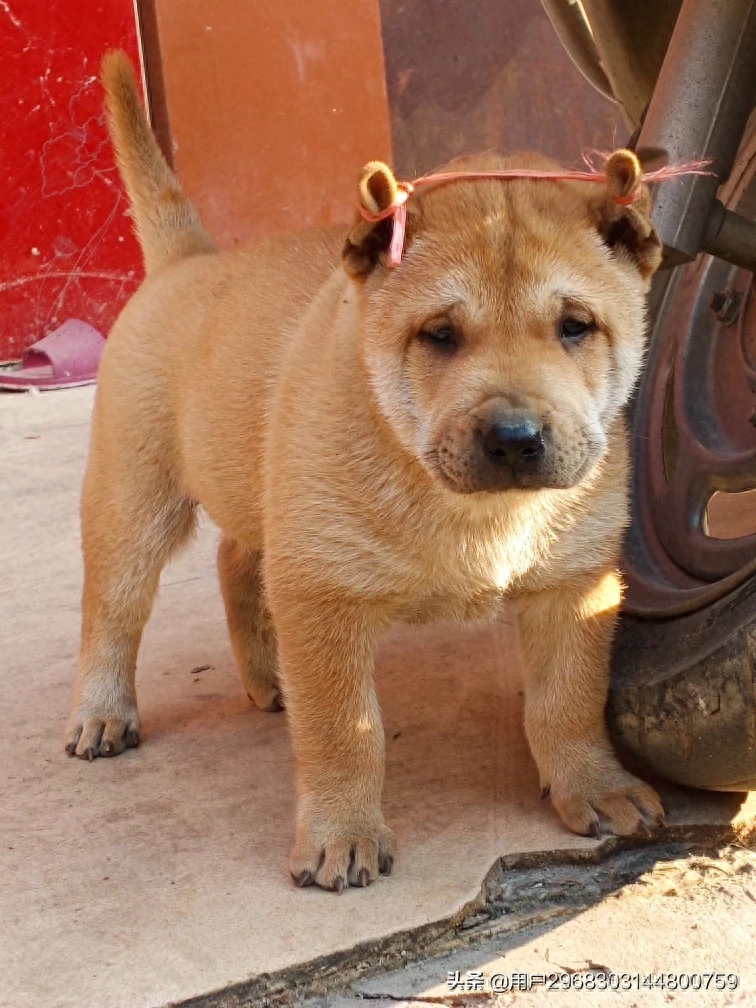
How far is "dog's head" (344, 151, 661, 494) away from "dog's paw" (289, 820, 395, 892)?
850 millimetres

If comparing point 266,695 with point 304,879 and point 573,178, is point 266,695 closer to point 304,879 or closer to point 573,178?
point 304,879

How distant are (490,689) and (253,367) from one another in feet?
4.03

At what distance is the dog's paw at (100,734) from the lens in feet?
12.3

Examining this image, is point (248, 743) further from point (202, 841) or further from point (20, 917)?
point (20, 917)

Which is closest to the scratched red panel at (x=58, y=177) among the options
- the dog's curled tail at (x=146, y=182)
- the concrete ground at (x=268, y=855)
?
the dog's curled tail at (x=146, y=182)

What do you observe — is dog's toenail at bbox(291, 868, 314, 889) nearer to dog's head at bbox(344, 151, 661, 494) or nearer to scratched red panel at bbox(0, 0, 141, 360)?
dog's head at bbox(344, 151, 661, 494)

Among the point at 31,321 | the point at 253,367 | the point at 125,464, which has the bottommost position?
the point at 31,321

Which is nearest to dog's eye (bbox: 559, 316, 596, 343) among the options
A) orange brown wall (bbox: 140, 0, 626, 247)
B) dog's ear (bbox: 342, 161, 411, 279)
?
dog's ear (bbox: 342, 161, 411, 279)

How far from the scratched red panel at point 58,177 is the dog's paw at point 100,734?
551 cm

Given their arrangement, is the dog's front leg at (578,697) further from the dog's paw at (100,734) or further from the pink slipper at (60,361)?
the pink slipper at (60,361)

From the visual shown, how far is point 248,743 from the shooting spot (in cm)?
377

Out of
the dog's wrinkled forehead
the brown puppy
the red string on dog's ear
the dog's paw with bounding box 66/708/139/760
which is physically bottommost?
the dog's paw with bounding box 66/708/139/760

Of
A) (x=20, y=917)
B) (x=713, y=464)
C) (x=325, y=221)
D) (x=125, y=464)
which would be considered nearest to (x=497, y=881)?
(x=20, y=917)

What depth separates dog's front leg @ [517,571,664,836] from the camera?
320 centimetres
